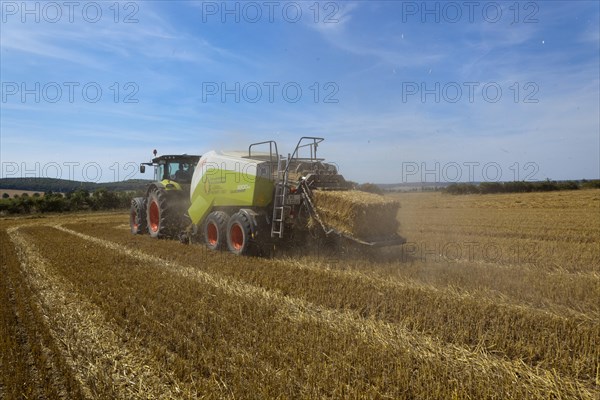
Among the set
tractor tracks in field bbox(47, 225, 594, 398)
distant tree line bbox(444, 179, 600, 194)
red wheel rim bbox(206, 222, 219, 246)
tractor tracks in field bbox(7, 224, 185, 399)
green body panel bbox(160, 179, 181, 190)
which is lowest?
tractor tracks in field bbox(7, 224, 185, 399)

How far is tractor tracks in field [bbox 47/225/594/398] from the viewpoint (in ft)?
10.4

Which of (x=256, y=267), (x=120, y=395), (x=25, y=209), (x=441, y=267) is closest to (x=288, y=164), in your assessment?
(x=256, y=267)

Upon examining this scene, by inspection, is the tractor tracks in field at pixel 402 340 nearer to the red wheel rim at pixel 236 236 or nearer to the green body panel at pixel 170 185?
the red wheel rim at pixel 236 236

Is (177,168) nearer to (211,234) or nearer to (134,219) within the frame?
(134,219)

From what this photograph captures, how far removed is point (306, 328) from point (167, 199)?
8.11 metres

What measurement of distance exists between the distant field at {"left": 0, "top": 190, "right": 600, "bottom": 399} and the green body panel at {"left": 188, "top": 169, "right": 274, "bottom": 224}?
131 cm

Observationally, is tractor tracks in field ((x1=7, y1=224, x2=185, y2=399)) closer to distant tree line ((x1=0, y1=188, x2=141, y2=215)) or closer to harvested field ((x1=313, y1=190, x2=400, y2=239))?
harvested field ((x1=313, y1=190, x2=400, y2=239))

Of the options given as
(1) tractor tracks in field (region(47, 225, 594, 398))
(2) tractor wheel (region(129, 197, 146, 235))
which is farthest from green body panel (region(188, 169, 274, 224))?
(2) tractor wheel (region(129, 197, 146, 235))

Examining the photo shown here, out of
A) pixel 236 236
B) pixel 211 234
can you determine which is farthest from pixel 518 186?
pixel 236 236

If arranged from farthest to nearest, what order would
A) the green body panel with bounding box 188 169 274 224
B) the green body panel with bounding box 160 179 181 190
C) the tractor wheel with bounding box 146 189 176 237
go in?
the green body panel with bounding box 160 179 181 190 → the tractor wheel with bounding box 146 189 176 237 → the green body panel with bounding box 188 169 274 224

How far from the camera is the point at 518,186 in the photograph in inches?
1545

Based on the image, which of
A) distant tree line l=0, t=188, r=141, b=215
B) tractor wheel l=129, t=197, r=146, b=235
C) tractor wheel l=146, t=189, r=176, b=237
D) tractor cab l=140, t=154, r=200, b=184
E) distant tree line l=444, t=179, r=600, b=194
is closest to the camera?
tractor wheel l=146, t=189, r=176, b=237

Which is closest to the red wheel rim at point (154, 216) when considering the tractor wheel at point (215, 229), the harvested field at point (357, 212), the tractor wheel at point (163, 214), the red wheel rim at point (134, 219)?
the tractor wheel at point (163, 214)

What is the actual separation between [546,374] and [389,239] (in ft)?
14.1
